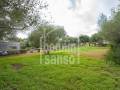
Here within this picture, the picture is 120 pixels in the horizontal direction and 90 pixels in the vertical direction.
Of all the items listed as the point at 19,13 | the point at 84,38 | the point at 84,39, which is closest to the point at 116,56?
the point at 19,13

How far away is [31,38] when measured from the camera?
44.2 meters

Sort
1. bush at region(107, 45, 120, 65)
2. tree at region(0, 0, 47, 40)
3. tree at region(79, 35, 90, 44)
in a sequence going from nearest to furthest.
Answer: tree at region(0, 0, 47, 40) → bush at region(107, 45, 120, 65) → tree at region(79, 35, 90, 44)

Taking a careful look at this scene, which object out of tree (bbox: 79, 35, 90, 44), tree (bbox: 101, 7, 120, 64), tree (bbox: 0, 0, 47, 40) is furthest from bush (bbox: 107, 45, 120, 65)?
tree (bbox: 79, 35, 90, 44)

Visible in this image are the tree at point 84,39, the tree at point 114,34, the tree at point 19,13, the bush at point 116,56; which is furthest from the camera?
the tree at point 84,39

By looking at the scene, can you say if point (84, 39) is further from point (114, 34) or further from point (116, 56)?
point (116, 56)

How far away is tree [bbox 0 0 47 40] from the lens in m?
14.2

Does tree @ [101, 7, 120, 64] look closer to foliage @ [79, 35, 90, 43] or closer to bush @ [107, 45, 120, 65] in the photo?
bush @ [107, 45, 120, 65]

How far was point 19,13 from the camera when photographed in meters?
14.9

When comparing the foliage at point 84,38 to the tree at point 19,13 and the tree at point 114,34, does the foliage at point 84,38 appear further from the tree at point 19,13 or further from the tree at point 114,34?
the tree at point 19,13

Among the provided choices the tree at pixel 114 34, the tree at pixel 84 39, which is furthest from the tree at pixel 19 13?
the tree at pixel 84 39

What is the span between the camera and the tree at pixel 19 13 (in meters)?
14.2

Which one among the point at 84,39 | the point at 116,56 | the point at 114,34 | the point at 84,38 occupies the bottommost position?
the point at 116,56

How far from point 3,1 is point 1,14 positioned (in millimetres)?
1239

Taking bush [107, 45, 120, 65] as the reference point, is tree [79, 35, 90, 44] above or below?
above
